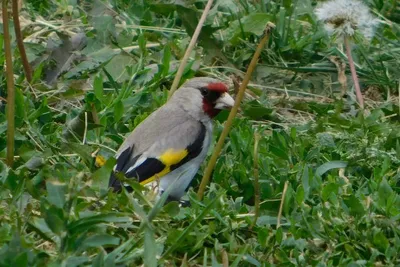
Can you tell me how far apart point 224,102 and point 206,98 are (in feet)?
0.35

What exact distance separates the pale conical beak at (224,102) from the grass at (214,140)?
14 centimetres

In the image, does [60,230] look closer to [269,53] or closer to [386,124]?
[386,124]

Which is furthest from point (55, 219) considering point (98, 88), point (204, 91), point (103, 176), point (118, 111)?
point (98, 88)

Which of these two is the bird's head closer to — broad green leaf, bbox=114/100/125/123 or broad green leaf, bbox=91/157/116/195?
broad green leaf, bbox=114/100/125/123

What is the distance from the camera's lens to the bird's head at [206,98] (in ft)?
18.9

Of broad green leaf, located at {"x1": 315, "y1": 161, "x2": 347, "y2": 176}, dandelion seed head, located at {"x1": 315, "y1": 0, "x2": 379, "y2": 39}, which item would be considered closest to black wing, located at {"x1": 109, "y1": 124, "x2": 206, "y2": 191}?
broad green leaf, located at {"x1": 315, "y1": 161, "x2": 347, "y2": 176}

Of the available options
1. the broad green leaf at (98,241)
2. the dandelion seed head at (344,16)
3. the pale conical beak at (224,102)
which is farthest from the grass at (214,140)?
the dandelion seed head at (344,16)

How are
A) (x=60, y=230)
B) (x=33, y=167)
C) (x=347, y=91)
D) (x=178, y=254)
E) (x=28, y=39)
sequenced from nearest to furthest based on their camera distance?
(x=60, y=230)
(x=178, y=254)
(x=33, y=167)
(x=347, y=91)
(x=28, y=39)

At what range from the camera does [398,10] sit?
23.6 feet

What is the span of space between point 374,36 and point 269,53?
0.67m

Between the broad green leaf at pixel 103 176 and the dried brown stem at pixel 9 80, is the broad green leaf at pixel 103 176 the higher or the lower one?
the lower one

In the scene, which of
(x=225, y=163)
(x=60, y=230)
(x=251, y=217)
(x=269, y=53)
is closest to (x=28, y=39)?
(x=269, y=53)

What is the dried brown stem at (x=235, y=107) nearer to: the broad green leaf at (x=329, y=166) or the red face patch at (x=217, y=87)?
the broad green leaf at (x=329, y=166)

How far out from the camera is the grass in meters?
4.29
